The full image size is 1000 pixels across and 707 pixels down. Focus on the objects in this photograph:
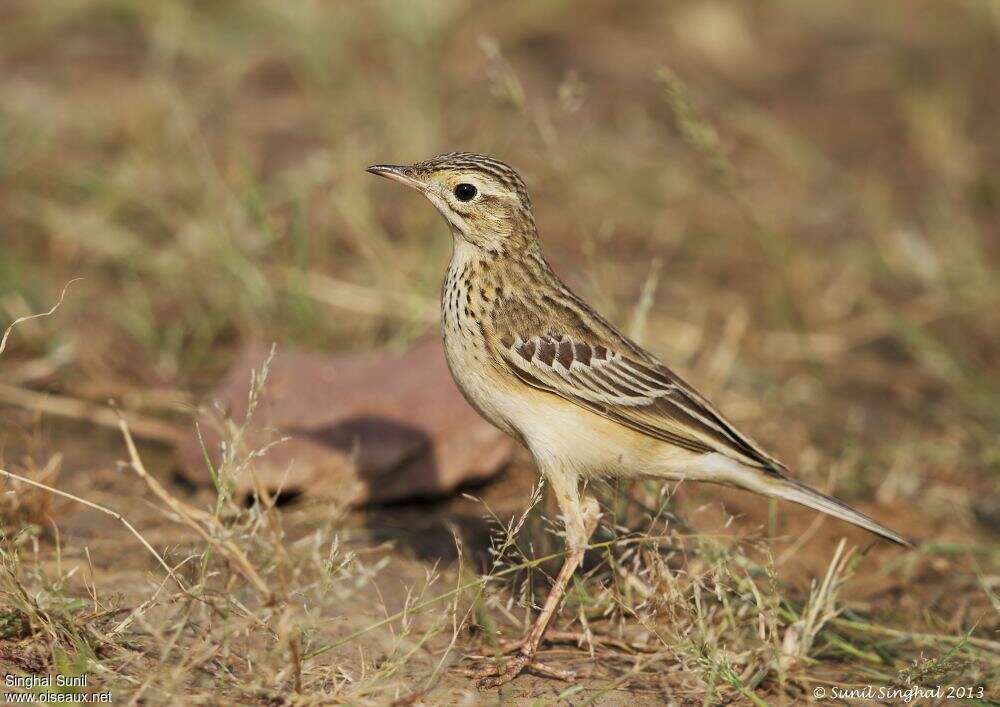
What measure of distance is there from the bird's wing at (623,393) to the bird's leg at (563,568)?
12.4 inches

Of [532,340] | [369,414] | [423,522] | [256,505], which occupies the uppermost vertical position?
[532,340]

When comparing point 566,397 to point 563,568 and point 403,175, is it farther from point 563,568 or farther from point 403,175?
point 403,175

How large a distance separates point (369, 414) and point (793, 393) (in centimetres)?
259

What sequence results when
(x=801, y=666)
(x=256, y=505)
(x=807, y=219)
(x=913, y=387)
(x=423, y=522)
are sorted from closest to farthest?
(x=256, y=505)
(x=801, y=666)
(x=423, y=522)
(x=913, y=387)
(x=807, y=219)

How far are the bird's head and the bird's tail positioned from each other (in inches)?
51.5

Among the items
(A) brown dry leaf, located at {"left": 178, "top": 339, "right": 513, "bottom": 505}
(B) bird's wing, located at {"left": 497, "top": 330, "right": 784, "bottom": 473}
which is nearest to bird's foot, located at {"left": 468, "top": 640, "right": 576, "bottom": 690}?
(B) bird's wing, located at {"left": 497, "top": 330, "right": 784, "bottom": 473}

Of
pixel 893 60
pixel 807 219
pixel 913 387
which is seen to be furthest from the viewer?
pixel 893 60

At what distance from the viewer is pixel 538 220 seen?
9.02m

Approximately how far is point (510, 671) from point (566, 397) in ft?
3.22

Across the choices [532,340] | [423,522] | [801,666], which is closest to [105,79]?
[423,522]

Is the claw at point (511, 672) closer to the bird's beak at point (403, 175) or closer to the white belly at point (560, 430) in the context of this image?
the white belly at point (560, 430)

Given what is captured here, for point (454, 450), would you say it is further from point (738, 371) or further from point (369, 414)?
point (738, 371)

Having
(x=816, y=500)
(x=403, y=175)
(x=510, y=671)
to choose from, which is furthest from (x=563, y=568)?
(x=403, y=175)

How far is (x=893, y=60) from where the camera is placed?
12273 millimetres
